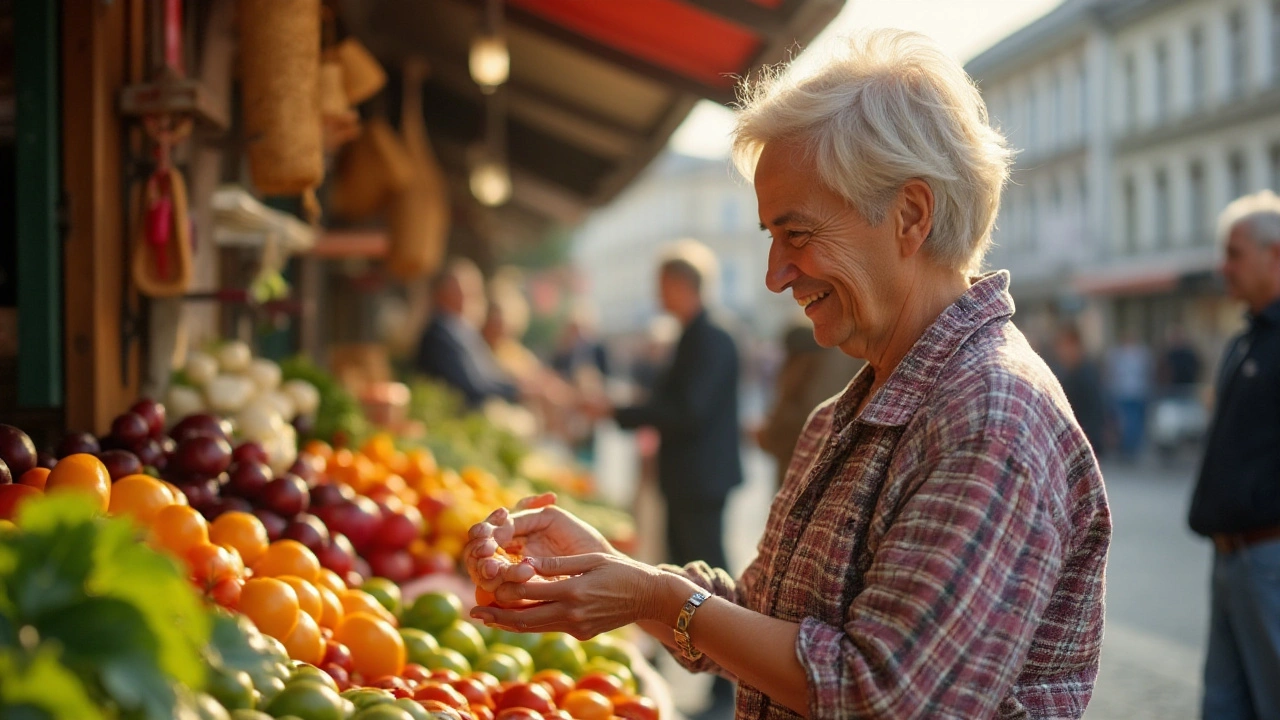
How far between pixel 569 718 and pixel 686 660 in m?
0.34

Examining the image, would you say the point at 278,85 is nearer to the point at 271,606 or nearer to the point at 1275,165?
the point at 271,606

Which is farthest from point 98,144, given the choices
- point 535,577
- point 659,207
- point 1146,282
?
point 659,207

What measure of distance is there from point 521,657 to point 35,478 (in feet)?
3.66

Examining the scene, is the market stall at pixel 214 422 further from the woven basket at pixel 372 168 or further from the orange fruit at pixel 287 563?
the woven basket at pixel 372 168

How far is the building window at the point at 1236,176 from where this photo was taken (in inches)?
1035

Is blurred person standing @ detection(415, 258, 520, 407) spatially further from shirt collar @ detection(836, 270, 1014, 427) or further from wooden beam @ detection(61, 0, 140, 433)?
shirt collar @ detection(836, 270, 1014, 427)

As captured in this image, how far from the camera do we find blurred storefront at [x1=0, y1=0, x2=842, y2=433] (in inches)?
101

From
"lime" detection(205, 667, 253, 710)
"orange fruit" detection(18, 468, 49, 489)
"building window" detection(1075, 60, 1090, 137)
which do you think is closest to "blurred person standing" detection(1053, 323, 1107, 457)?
"orange fruit" detection(18, 468, 49, 489)

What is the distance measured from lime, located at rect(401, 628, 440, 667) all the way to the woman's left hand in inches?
31.2

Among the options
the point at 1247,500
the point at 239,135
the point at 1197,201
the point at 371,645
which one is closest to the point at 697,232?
the point at 1197,201

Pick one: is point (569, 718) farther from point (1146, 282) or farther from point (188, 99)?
point (1146, 282)

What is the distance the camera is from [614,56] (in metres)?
5.39

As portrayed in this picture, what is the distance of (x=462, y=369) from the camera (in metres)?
7.75

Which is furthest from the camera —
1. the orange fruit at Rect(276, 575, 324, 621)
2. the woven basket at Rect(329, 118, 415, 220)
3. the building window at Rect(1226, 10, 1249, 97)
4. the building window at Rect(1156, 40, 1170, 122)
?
the building window at Rect(1156, 40, 1170, 122)
